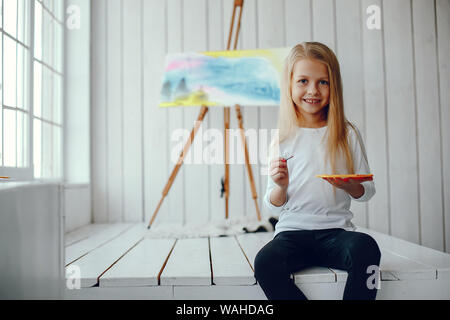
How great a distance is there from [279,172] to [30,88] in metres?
1.12

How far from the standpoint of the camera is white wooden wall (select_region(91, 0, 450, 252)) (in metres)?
2.08

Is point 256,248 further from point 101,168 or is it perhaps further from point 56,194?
point 101,168

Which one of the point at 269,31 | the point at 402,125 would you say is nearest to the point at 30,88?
the point at 269,31

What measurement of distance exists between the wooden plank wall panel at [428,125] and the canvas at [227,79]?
80 cm

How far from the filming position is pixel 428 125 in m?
2.07

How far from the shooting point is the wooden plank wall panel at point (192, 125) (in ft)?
7.11

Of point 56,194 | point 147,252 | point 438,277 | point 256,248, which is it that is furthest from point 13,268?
point 438,277

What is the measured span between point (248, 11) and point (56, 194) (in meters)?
1.70

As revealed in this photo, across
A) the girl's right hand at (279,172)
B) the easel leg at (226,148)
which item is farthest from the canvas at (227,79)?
the girl's right hand at (279,172)

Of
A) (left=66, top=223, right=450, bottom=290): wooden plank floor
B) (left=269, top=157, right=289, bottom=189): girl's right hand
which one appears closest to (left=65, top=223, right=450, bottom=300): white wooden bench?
(left=66, top=223, right=450, bottom=290): wooden plank floor

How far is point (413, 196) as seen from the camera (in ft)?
6.81

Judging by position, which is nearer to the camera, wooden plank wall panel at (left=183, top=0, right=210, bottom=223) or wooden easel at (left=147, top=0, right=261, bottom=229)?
wooden easel at (left=147, top=0, right=261, bottom=229)
